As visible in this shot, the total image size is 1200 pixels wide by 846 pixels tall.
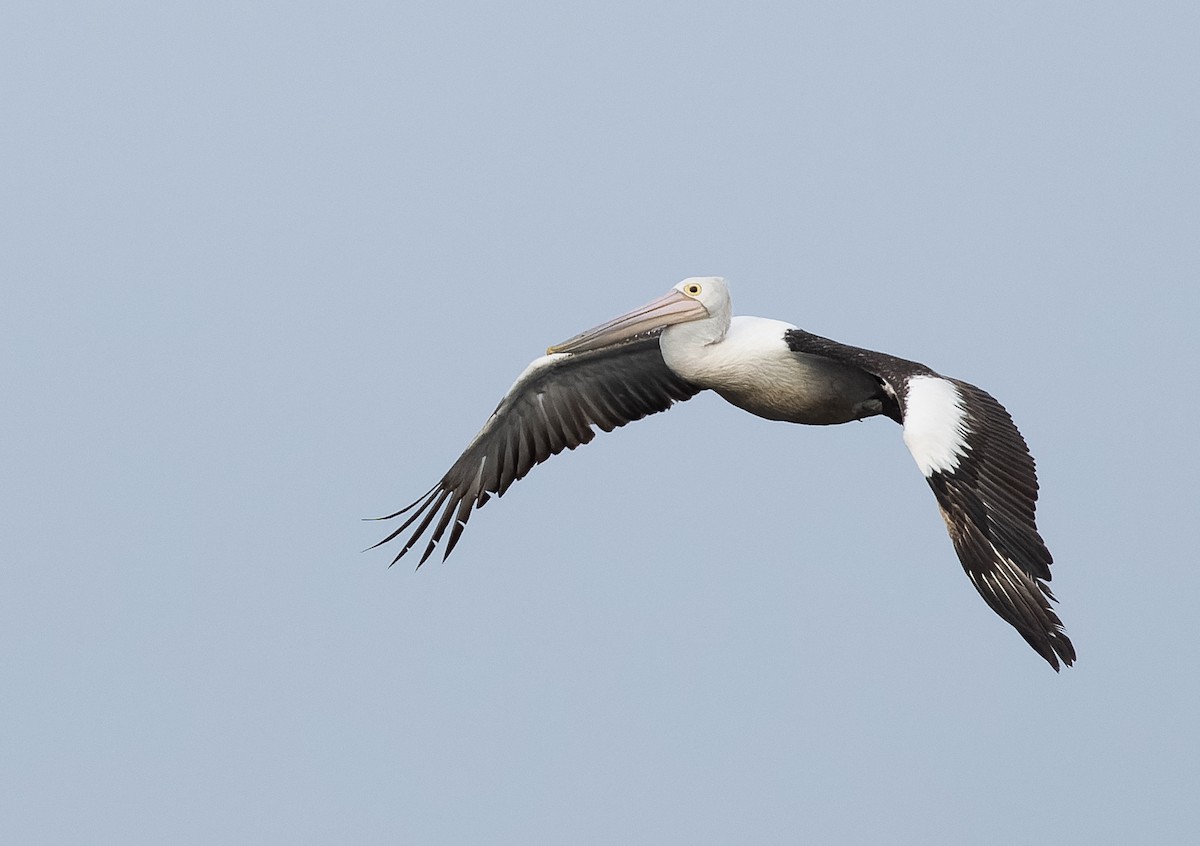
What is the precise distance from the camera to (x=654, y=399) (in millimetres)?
11914

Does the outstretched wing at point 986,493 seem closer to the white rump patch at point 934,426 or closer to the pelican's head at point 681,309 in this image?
the white rump patch at point 934,426

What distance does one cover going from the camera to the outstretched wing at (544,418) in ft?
38.8

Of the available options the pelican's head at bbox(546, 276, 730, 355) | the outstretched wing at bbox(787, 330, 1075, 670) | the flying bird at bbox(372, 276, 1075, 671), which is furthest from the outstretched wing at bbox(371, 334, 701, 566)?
the outstretched wing at bbox(787, 330, 1075, 670)

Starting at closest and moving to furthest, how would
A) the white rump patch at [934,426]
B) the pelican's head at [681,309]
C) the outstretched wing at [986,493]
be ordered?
1. the outstretched wing at [986,493]
2. the white rump patch at [934,426]
3. the pelican's head at [681,309]

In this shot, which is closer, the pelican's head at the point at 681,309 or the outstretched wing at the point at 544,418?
the pelican's head at the point at 681,309

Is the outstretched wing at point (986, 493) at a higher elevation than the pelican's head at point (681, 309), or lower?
lower

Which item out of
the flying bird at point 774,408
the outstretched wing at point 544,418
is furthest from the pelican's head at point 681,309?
the outstretched wing at point 544,418

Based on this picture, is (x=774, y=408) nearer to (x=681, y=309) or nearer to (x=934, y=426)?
(x=681, y=309)

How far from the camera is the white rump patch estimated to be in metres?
8.77

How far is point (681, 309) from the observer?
1055 cm

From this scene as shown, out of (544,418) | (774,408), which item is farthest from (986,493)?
(544,418)

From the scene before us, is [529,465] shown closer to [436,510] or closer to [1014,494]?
[436,510]

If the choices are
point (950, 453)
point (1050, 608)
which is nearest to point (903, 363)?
point (950, 453)

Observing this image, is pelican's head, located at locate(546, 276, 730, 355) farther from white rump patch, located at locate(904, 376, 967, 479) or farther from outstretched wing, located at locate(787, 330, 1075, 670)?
white rump patch, located at locate(904, 376, 967, 479)
